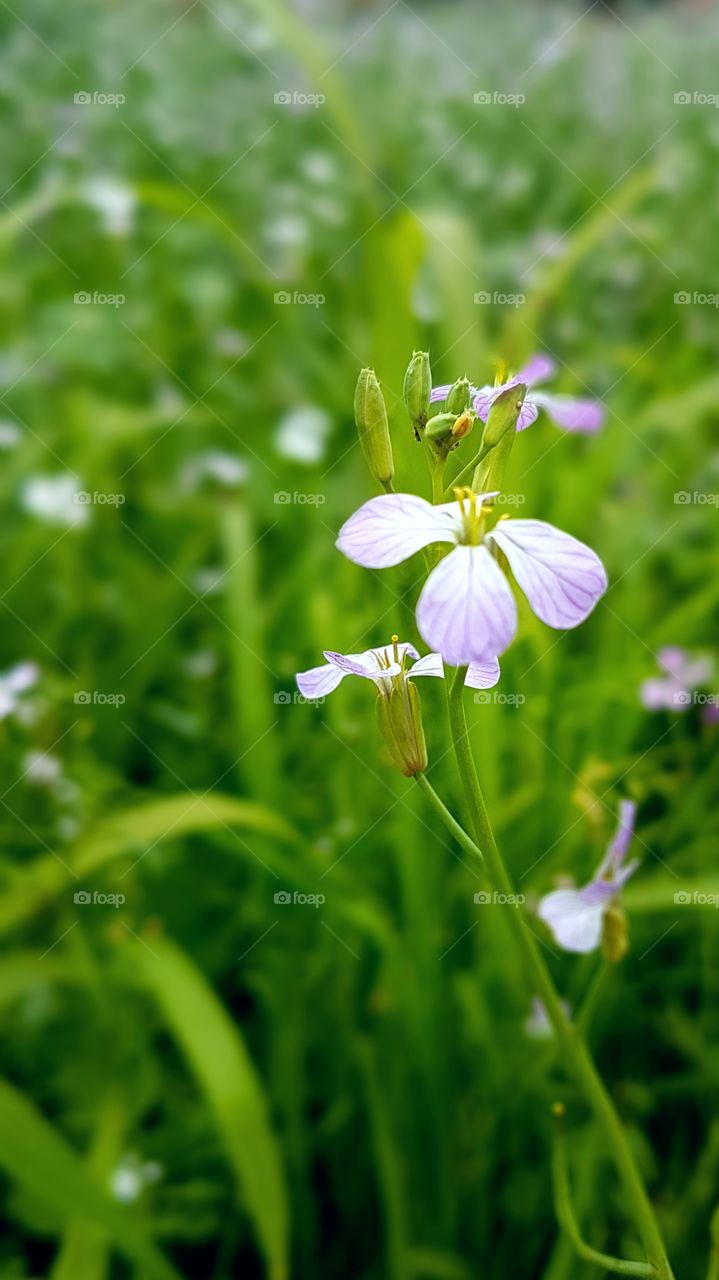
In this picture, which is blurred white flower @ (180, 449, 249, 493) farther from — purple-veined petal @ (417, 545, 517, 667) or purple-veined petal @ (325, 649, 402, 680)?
purple-veined petal @ (417, 545, 517, 667)

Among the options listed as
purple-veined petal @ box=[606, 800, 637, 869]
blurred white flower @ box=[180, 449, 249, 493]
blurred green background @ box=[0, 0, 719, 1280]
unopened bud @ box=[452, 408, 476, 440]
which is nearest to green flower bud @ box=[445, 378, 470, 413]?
unopened bud @ box=[452, 408, 476, 440]

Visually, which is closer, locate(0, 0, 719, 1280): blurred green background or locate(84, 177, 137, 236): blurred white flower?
locate(0, 0, 719, 1280): blurred green background

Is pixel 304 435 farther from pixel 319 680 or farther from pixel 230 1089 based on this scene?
pixel 319 680

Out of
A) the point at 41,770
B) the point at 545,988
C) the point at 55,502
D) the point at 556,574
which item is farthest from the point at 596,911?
the point at 55,502

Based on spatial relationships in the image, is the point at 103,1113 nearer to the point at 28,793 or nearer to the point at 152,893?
the point at 152,893

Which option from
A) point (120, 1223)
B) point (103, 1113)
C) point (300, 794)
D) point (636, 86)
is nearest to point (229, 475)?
point (300, 794)

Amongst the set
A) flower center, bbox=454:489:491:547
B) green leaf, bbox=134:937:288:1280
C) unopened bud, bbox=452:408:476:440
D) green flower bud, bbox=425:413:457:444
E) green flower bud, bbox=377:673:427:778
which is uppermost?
unopened bud, bbox=452:408:476:440
